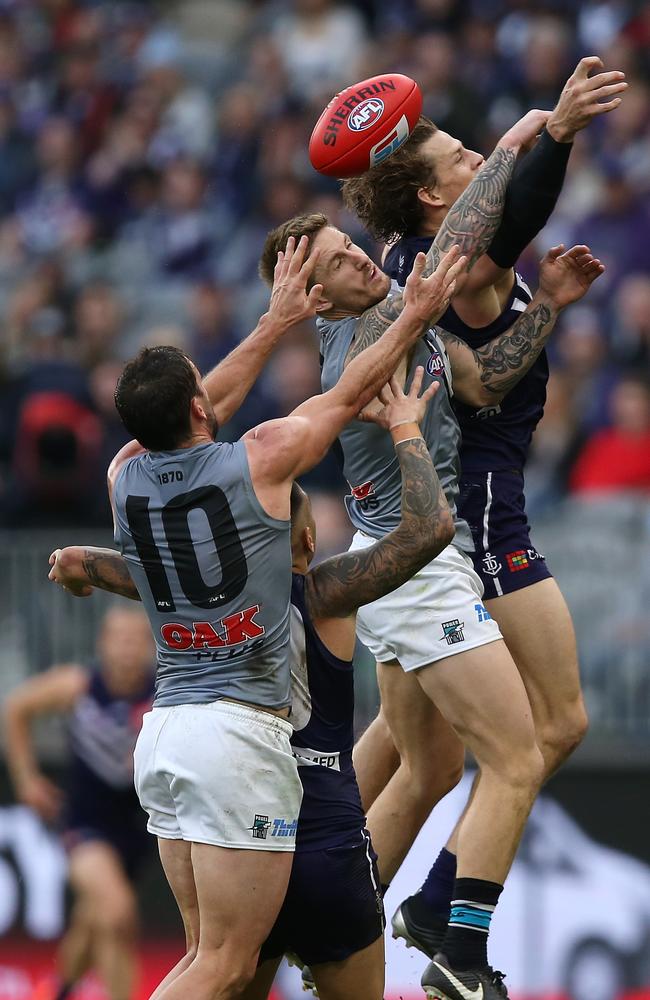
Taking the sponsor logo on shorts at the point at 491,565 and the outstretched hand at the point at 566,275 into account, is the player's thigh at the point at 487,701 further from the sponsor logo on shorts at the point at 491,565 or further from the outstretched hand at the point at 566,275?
the outstretched hand at the point at 566,275

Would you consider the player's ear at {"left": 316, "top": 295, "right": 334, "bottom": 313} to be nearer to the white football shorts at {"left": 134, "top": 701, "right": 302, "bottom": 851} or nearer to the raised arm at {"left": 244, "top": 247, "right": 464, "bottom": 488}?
the raised arm at {"left": 244, "top": 247, "right": 464, "bottom": 488}

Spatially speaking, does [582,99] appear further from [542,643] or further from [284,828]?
[284,828]

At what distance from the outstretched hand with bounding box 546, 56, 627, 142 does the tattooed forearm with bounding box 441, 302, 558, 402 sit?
669 millimetres

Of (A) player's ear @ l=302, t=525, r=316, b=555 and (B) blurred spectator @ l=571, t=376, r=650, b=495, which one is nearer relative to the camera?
(A) player's ear @ l=302, t=525, r=316, b=555

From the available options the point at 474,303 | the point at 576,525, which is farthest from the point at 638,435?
the point at 474,303

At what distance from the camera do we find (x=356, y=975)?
5441mm

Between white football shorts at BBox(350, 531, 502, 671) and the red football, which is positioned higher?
the red football

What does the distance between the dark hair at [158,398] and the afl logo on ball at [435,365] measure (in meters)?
0.88

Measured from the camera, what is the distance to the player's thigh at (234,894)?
506 cm

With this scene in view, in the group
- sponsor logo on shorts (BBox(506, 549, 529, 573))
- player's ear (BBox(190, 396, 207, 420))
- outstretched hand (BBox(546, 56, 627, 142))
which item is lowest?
sponsor logo on shorts (BBox(506, 549, 529, 573))

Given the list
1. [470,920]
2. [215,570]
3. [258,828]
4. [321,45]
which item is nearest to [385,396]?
[215,570]

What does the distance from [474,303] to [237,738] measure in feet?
6.01

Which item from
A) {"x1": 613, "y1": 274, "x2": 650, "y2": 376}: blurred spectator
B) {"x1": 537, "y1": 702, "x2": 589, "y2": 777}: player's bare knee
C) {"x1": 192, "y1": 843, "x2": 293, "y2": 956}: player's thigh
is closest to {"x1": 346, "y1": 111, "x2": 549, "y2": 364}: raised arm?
{"x1": 537, "y1": 702, "x2": 589, "y2": 777}: player's bare knee

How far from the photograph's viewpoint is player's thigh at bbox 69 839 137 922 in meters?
10.1
